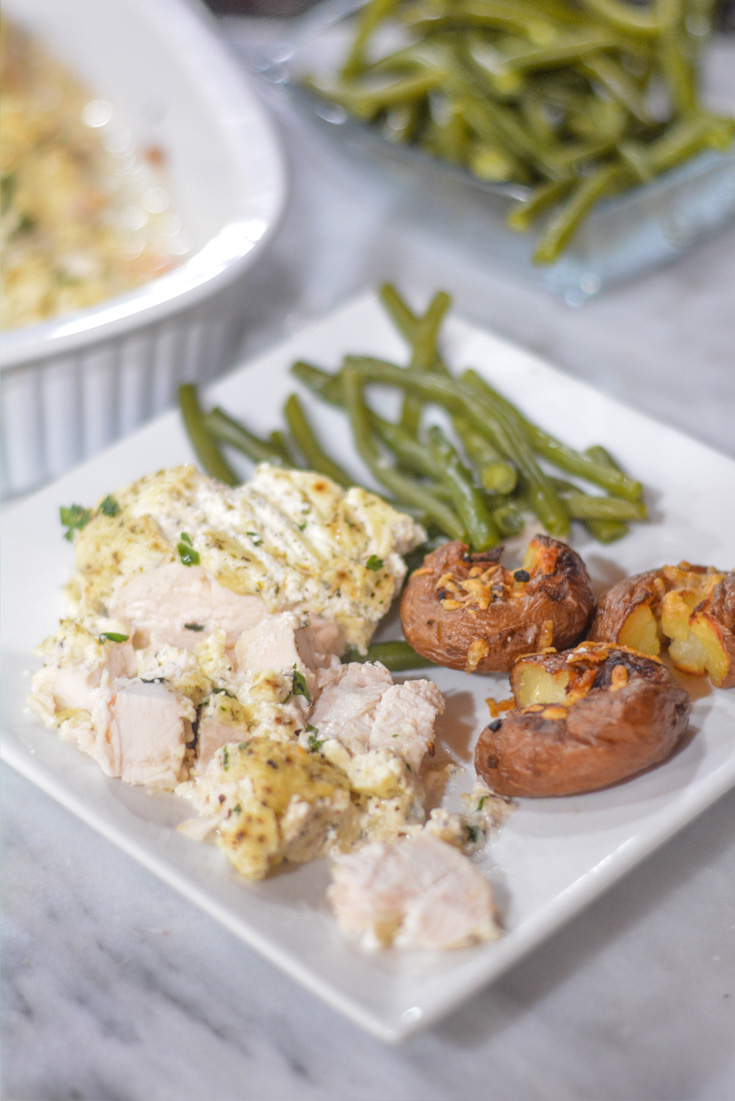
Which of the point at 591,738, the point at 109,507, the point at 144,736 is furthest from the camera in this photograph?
the point at 109,507

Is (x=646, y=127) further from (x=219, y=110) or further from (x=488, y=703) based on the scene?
(x=488, y=703)

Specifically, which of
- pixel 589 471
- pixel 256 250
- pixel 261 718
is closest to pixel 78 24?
pixel 256 250

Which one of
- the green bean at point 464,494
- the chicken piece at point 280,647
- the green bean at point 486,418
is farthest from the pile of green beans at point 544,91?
the chicken piece at point 280,647

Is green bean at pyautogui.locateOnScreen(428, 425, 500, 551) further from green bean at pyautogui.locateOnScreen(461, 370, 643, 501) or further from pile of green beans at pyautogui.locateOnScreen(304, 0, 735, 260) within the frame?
pile of green beans at pyautogui.locateOnScreen(304, 0, 735, 260)

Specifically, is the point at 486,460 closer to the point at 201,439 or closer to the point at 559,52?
the point at 201,439

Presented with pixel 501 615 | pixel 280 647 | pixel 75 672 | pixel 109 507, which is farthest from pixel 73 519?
pixel 501 615

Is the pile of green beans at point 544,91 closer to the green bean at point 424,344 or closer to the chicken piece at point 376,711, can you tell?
the green bean at point 424,344

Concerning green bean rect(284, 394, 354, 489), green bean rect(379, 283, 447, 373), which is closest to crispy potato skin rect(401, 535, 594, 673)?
green bean rect(284, 394, 354, 489)
